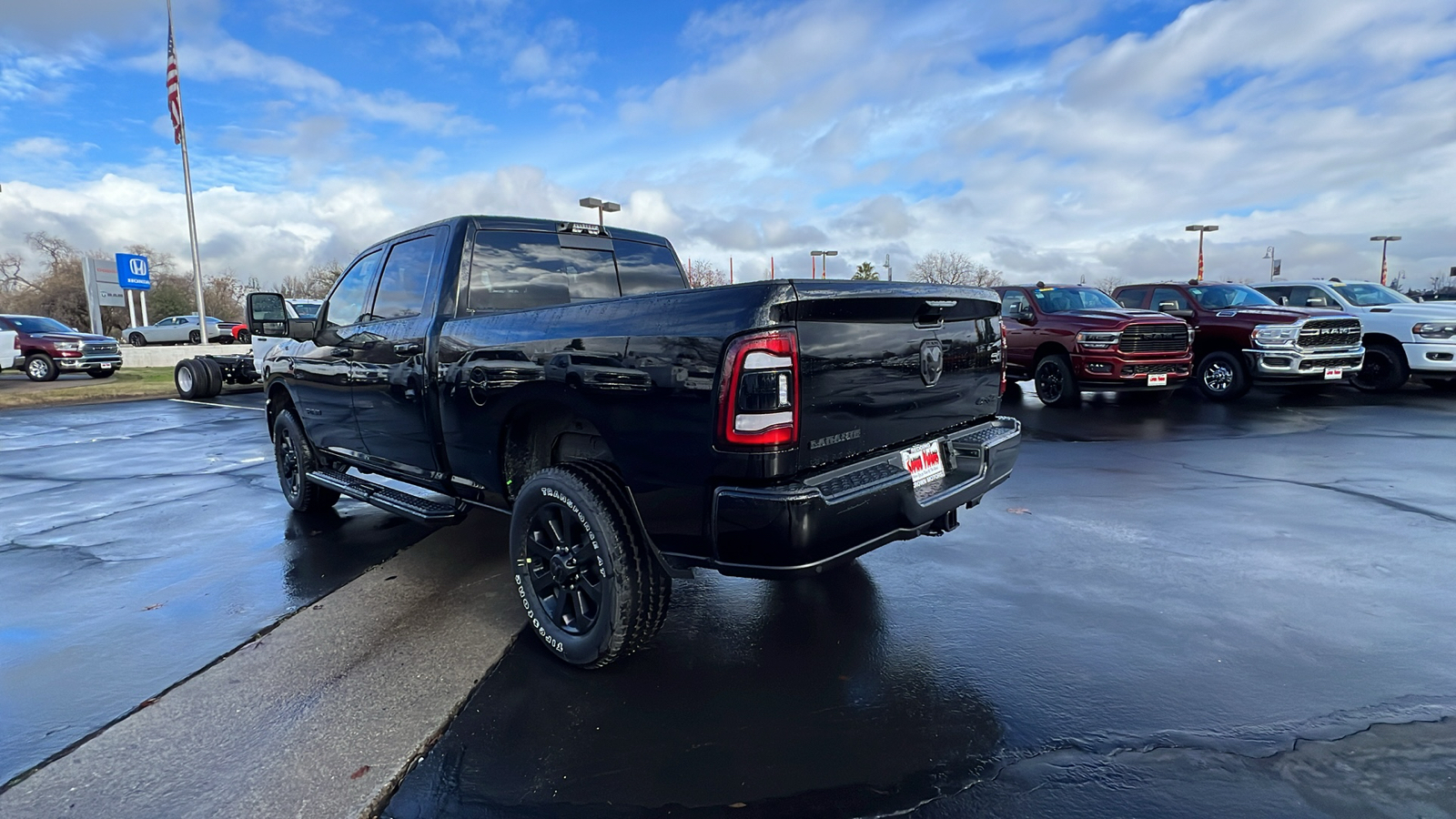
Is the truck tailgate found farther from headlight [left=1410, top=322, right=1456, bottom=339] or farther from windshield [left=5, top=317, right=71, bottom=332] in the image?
windshield [left=5, top=317, right=71, bottom=332]

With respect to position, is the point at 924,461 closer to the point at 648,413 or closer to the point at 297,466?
the point at 648,413

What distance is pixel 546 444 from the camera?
376 cm

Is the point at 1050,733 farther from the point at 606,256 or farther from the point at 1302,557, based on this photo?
the point at 606,256

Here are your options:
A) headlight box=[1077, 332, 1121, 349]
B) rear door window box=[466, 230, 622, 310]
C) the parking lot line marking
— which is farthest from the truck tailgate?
the parking lot line marking

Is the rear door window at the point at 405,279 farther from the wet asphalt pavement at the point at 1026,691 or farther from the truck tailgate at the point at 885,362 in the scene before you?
the truck tailgate at the point at 885,362

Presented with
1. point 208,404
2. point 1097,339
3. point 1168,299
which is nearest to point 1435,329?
point 1168,299

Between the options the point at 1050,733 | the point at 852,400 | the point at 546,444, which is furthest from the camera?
the point at 546,444

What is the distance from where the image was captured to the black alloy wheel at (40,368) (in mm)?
18812

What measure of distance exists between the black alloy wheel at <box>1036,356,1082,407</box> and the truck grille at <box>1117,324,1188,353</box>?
2.74ft

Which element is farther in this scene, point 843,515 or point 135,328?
point 135,328

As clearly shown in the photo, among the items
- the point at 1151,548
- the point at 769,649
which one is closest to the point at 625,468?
the point at 769,649

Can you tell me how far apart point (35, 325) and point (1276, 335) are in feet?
87.4

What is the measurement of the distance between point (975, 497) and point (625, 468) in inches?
63.6

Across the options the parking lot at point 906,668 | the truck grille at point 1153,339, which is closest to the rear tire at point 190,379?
the parking lot at point 906,668
